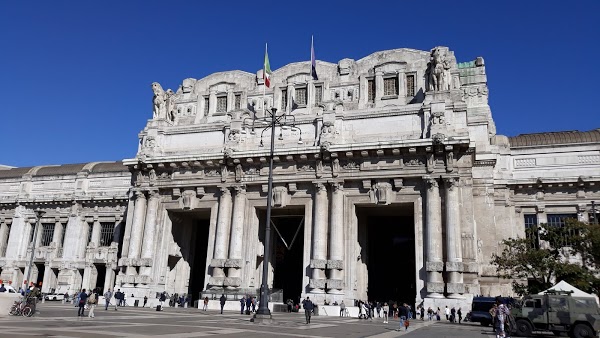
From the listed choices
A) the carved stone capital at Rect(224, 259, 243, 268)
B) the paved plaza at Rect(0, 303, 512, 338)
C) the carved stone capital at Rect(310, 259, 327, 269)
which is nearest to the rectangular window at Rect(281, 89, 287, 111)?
the carved stone capital at Rect(224, 259, 243, 268)

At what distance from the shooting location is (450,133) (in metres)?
34.4

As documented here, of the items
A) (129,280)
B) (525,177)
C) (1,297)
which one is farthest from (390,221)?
(1,297)

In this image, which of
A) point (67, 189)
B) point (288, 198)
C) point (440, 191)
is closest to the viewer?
point (440, 191)

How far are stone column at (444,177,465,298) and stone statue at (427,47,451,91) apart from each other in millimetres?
7326

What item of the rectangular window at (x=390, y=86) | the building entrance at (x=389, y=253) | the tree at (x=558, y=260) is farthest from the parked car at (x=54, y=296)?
the tree at (x=558, y=260)

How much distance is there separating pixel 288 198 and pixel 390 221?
951 cm

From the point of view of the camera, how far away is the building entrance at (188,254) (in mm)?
41719

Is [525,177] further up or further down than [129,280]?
further up

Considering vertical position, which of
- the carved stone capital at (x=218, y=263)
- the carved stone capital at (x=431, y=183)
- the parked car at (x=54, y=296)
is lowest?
Answer: the parked car at (x=54, y=296)

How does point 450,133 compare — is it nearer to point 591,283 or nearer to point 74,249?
point 591,283

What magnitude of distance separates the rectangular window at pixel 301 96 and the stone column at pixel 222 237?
993 centimetres

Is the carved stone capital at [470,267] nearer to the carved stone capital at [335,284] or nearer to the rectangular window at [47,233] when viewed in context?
the carved stone capital at [335,284]

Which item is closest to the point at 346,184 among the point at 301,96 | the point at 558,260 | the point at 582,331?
the point at 301,96

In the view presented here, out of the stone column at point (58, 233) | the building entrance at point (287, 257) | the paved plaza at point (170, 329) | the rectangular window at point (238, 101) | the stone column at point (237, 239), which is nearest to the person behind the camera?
the paved plaza at point (170, 329)
